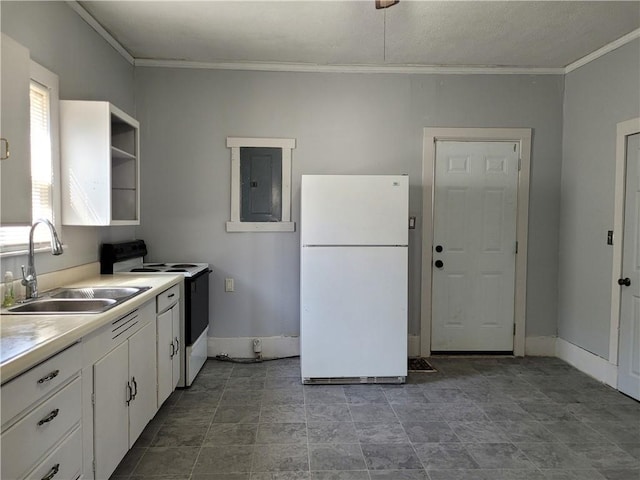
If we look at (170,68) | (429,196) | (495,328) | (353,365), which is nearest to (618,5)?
(429,196)

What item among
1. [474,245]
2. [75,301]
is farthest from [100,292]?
[474,245]

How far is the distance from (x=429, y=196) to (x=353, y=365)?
5.55 ft

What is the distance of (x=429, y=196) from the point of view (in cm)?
373

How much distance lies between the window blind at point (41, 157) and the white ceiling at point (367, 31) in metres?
0.83

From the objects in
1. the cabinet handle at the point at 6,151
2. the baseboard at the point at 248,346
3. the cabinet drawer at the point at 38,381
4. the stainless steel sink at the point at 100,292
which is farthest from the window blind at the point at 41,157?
the baseboard at the point at 248,346

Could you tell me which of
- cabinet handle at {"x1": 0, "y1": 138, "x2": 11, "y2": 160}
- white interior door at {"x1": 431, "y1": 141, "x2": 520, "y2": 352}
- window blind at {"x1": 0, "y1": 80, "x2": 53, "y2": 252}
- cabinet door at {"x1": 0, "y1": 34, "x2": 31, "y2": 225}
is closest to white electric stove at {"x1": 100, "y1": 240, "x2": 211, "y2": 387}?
window blind at {"x1": 0, "y1": 80, "x2": 53, "y2": 252}

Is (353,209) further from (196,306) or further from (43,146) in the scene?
(43,146)

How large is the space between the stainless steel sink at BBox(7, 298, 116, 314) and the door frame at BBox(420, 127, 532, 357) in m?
2.70

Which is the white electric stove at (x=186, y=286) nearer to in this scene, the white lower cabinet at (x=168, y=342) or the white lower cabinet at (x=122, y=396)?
the white lower cabinet at (x=168, y=342)

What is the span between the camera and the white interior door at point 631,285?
115 inches

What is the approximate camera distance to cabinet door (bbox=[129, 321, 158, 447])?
80.9 inches

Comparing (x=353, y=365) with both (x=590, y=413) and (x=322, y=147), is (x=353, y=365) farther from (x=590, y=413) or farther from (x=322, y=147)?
(x=322, y=147)

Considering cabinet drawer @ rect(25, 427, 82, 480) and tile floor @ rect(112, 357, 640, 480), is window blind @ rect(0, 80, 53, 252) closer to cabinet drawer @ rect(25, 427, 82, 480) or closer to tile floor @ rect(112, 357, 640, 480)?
cabinet drawer @ rect(25, 427, 82, 480)

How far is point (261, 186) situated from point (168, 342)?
1.62 m
